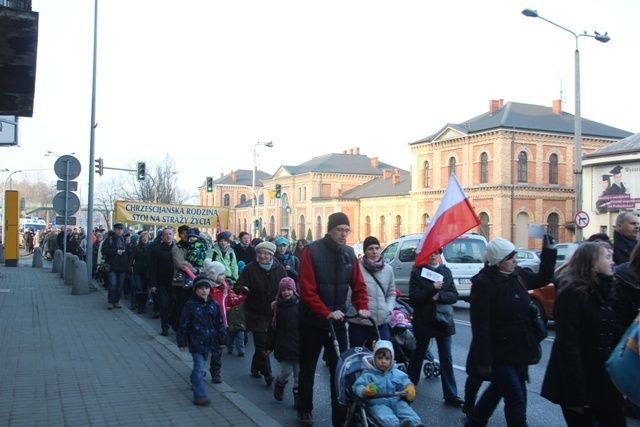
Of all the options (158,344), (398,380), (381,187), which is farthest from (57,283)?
(381,187)

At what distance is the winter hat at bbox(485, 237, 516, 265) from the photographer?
18.4 feet

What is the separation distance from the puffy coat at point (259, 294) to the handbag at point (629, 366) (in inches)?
226

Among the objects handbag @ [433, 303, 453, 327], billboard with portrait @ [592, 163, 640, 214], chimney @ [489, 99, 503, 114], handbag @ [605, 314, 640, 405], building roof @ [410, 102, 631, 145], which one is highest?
chimney @ [489, 99, 503, 114]

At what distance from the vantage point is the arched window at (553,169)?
57938 mm

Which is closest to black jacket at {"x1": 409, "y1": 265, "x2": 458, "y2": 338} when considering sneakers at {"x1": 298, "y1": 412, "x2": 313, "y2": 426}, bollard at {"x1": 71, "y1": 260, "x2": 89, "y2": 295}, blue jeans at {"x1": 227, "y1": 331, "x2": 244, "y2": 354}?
sneakers at {"x1": 298, "y1": 412, "x2": 313, "y2": 426}

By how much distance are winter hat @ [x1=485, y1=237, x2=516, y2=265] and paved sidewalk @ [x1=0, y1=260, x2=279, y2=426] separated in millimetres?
2729

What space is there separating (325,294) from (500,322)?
168 cm

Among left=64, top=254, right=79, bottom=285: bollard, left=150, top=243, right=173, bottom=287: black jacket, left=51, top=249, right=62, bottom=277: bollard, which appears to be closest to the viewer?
left=150, top=243, right=173, bottom=287: black jacket

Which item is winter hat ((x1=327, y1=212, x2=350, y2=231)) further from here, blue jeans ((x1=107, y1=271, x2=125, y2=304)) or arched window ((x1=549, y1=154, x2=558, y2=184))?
arched window ((x1=549, y1=154, x2=558, y2=184))

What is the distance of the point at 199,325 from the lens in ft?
25.6

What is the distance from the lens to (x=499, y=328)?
5.50m

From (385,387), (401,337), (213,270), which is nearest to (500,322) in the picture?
(385,387)

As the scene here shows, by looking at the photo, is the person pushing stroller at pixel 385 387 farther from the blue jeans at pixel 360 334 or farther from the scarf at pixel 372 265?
the scarf at pixel 372 265

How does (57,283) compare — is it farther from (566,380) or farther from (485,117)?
(485,117)
